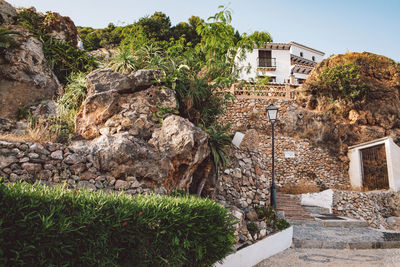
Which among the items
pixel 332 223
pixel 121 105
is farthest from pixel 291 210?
pixel 121 105

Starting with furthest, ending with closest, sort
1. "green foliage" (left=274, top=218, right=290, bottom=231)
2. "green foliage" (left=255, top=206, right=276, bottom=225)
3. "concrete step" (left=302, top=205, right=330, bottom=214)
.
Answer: "concrete step" (left=302, top=205, right=330, bottom=214) < "green foliage" (left=255, top=206, right=276, bottom=225) < "green foliage" (left=274, top=218, right=290, bottom=231)

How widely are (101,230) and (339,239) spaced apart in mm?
7206

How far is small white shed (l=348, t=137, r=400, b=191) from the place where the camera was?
12523 millimetres

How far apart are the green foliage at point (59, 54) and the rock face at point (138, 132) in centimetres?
209

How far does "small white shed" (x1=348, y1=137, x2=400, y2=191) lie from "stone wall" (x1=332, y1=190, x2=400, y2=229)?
85cm

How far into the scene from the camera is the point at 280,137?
53.0 feet

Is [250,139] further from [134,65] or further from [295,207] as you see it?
[134,65]

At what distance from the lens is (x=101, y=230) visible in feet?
7.11

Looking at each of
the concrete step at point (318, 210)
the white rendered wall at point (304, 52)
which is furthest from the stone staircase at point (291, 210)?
the white rendered wall at point (304, 52)

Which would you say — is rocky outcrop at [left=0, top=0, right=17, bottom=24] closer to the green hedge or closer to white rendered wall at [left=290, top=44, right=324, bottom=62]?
the green hedge

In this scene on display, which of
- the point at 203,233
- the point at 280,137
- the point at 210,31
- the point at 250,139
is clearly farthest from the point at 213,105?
the point at 280,137

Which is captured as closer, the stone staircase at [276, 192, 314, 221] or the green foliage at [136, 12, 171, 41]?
the stone staircase at [276, 192, 314, 221]

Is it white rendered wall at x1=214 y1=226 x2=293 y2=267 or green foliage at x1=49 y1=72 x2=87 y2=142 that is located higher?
green foliage at x1=49 y1=72 x2=87 y2=142

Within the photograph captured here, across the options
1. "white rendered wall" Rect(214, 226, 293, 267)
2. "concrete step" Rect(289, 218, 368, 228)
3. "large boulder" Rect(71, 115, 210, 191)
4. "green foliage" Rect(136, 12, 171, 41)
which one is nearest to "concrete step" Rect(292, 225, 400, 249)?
"concrete step" Rect(289, 218, 368, 228)
